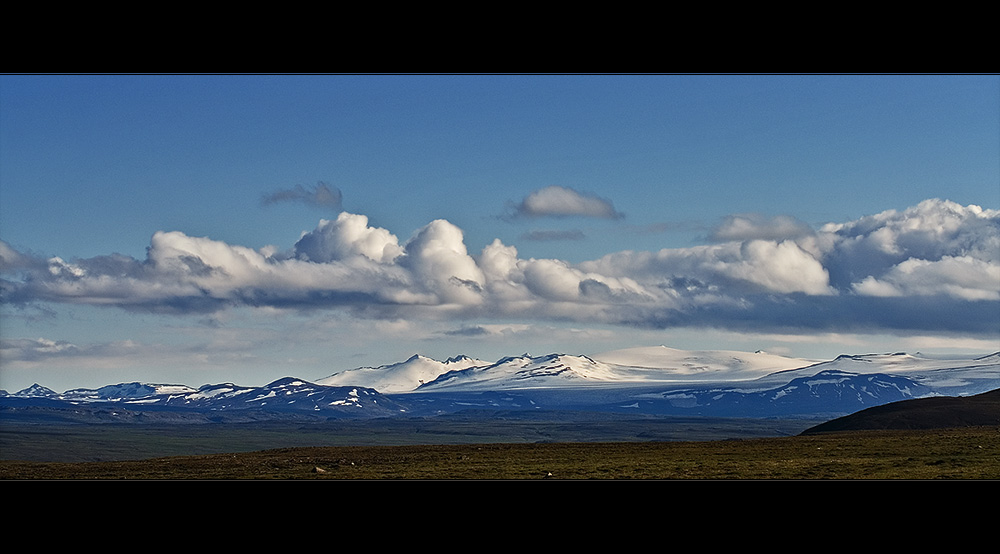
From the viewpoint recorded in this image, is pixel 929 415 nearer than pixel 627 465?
No

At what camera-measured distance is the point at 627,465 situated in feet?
109

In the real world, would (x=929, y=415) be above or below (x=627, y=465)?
above

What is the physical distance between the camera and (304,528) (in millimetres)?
4422

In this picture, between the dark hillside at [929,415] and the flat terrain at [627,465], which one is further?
the dark hillside at [929,415]

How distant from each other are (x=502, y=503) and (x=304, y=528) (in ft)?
2.82

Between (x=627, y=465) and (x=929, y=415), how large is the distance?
76.4 metres

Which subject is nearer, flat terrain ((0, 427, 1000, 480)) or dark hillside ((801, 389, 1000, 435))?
flat terrain ((0, 427, 1000, 480))

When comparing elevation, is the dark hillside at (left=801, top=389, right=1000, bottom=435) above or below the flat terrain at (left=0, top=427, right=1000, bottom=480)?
above

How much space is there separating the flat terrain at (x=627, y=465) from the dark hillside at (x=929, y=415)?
5356 centimetres

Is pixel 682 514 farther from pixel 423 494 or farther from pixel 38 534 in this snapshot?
pixel 38 534

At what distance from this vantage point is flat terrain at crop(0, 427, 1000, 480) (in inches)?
1069

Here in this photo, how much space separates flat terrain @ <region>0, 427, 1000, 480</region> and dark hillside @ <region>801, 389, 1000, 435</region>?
176 ft

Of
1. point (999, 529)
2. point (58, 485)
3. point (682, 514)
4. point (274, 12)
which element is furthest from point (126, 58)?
point (999, 529)

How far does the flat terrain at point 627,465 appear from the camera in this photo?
89.1 feet
